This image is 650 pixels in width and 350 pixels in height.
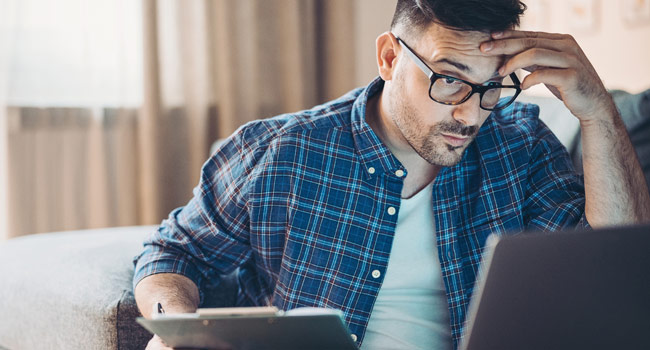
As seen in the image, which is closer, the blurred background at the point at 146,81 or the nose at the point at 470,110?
the nose at the point at 470,110

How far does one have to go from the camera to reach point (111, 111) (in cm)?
256

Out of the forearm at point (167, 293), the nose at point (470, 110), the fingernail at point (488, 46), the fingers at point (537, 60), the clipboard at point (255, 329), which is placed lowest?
the forearm at point (167, 293)

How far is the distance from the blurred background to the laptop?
213cm

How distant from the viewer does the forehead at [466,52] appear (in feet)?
3.61

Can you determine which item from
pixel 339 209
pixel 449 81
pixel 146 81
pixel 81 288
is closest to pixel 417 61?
pixel 449 81

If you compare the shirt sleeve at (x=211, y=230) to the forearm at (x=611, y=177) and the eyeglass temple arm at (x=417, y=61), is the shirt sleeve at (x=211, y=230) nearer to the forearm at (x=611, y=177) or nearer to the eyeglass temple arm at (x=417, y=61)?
the eyeglass temple arm at (x=417, y=61)

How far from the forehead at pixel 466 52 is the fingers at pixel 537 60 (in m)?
0.02

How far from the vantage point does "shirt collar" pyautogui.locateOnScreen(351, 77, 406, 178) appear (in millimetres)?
1239

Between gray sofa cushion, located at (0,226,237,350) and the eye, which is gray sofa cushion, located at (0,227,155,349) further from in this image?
the eye

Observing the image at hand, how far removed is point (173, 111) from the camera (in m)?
2.71

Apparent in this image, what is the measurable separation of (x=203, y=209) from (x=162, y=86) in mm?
1521

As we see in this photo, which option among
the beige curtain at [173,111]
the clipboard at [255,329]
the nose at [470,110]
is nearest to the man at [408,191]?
the nose at [470,110]

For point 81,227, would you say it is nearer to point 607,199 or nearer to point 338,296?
point 338,296

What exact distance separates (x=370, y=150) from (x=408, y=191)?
0.35ft
